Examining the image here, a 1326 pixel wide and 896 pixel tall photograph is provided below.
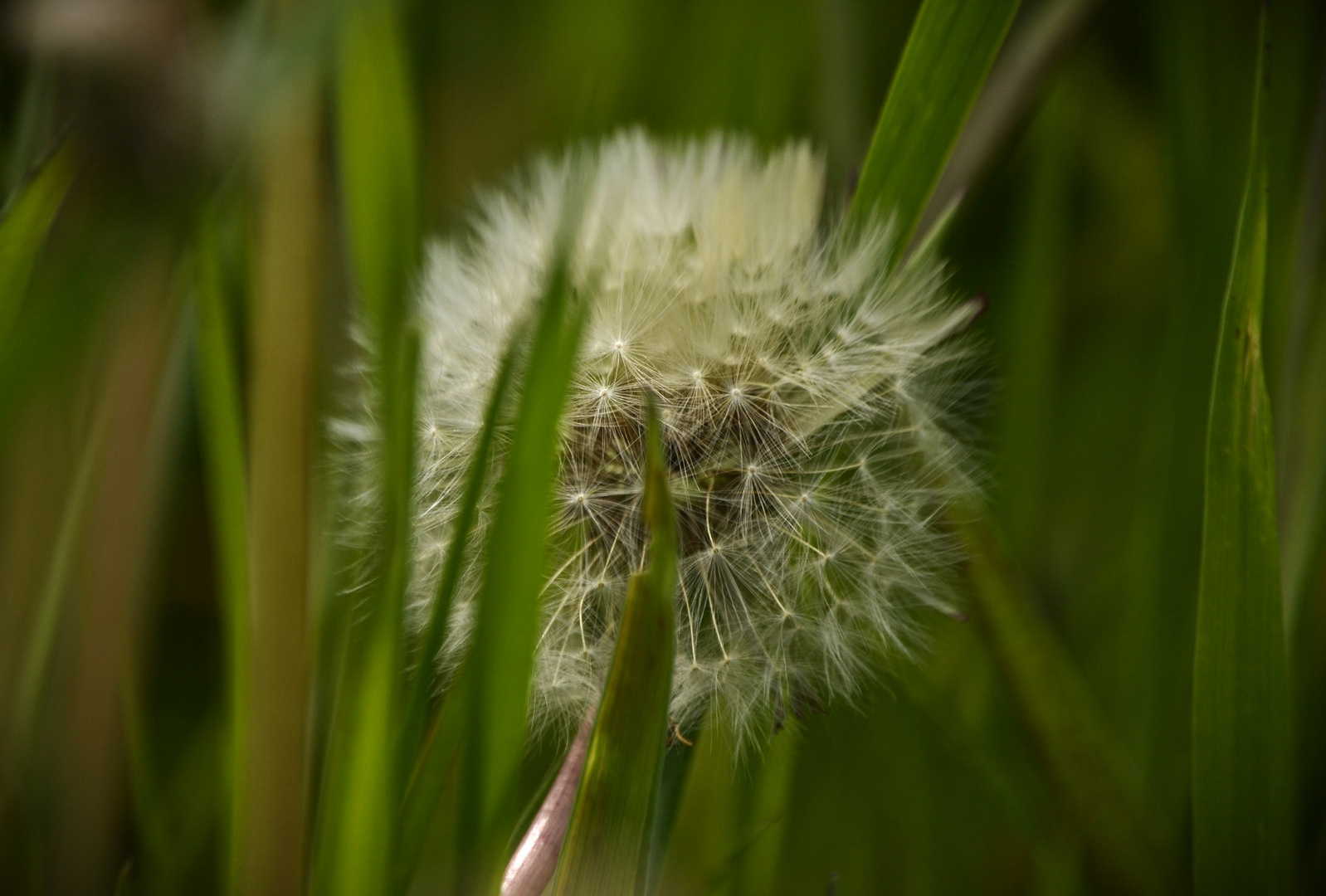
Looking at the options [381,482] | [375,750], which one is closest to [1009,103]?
[381,482]

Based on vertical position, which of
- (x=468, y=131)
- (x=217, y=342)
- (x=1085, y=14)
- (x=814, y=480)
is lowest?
(x=814, y=480)

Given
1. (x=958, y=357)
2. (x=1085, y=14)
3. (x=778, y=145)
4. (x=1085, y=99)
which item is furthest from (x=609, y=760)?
(x=1085, y=99)

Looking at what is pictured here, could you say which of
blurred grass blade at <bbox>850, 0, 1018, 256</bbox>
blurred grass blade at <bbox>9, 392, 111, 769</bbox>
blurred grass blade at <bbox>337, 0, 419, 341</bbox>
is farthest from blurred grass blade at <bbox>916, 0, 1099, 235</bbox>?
blurred grass blade at <bbox>9, 392, 111, 769</bbox>

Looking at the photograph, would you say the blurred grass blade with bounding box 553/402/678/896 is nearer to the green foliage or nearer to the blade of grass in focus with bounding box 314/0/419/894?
the green foliage

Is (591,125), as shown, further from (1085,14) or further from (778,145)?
(778,145)

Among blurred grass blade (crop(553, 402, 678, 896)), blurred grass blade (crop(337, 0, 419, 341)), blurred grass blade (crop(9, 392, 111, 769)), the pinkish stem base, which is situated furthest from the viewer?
blurred grass blade (crop(9, 392, 111, 769))

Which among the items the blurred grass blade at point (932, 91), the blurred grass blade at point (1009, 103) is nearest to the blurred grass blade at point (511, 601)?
the blurred grass blade at point (932, 91)
